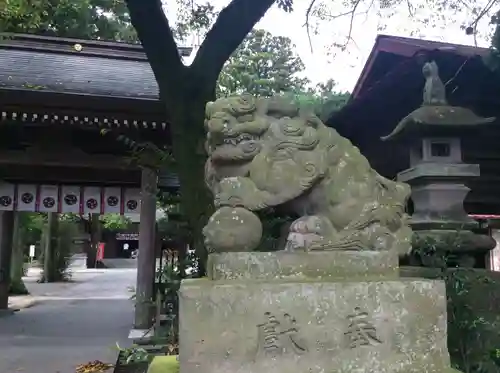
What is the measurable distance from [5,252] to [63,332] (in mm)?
3406

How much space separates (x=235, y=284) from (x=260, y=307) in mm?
150

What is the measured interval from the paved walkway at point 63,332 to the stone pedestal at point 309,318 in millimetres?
4359

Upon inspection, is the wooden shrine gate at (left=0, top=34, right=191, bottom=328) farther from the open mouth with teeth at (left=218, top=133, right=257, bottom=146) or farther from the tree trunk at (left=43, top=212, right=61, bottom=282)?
the tree trunk at (left=43, top=212, right=61, bottom=282)

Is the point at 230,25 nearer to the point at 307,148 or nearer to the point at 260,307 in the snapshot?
the point at 307,148

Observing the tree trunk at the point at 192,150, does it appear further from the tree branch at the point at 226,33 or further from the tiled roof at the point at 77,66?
the tiled roof at the point at 77,66

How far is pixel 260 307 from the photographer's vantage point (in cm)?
230

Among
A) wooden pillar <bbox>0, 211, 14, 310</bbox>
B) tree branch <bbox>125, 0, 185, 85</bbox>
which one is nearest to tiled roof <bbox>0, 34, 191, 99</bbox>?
tree branch <bbox>125, 0, 185, 85</bbox>

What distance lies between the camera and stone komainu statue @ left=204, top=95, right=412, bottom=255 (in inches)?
97.2

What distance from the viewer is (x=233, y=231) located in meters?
2.41

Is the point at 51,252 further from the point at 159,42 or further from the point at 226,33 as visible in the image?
the point at 226,33

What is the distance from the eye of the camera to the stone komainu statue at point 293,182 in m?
2.47

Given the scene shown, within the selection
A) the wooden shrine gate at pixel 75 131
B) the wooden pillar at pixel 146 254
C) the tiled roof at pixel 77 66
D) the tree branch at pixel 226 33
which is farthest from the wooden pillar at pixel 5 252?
the tree branch at pixel 226 33

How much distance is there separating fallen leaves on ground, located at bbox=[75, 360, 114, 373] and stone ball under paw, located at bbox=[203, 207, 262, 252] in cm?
401

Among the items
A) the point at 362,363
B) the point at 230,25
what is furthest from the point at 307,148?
the point at 230,25
